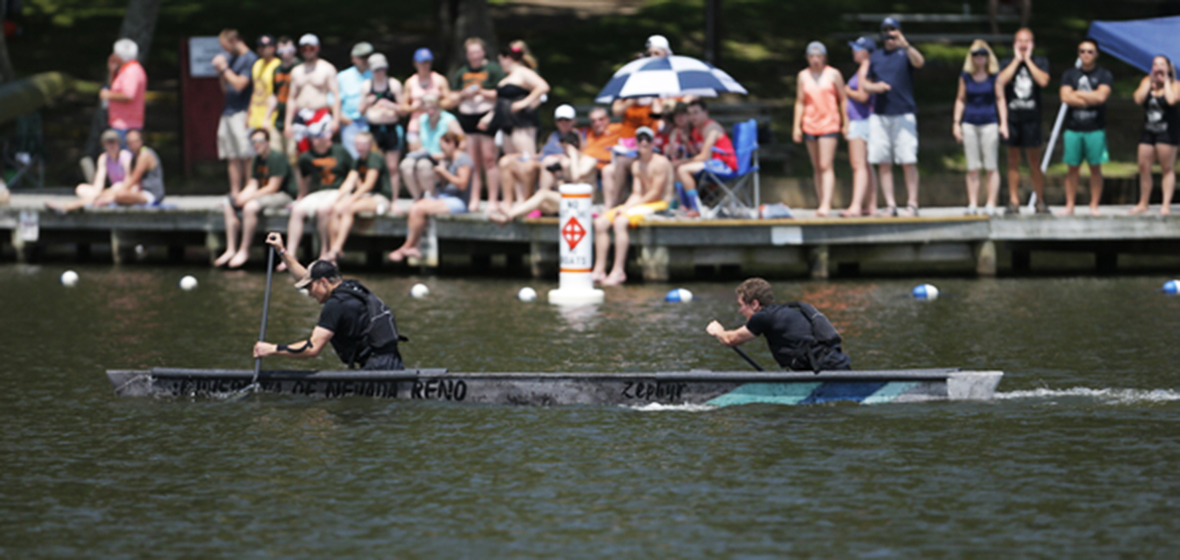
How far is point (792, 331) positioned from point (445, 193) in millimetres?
9284

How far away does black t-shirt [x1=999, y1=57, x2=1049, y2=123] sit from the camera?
18.4 meters

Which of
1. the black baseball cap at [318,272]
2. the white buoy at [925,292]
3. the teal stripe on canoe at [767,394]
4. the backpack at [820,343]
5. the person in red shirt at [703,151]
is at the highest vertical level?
the person in red shirt at [703,151]

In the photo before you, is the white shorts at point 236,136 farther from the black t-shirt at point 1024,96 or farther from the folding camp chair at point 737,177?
the black t-shirt at point 1024,96

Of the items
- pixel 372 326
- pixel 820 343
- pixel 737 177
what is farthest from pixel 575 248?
pixel 820 343

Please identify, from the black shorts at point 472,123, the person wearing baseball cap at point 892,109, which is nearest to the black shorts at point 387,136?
the black shorts at point 472,123

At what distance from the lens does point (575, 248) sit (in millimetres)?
17625

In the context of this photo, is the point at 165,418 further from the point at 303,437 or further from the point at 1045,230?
the point at 1045,230

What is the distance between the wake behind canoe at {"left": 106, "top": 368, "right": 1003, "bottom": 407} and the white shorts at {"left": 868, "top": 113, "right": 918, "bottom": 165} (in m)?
7.78

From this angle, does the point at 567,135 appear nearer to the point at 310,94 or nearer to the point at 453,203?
A: the point at 453,203

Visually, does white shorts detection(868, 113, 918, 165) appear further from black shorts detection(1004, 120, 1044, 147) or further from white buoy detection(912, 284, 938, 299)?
white buoy detection(912, 284, 938, 299)

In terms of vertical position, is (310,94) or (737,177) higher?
(310,94)

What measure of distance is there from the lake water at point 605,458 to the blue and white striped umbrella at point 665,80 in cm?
386

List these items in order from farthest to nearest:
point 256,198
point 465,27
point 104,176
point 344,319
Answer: point 465,27, point 104,176, point 256,198, point 344,319

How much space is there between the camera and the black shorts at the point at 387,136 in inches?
795
